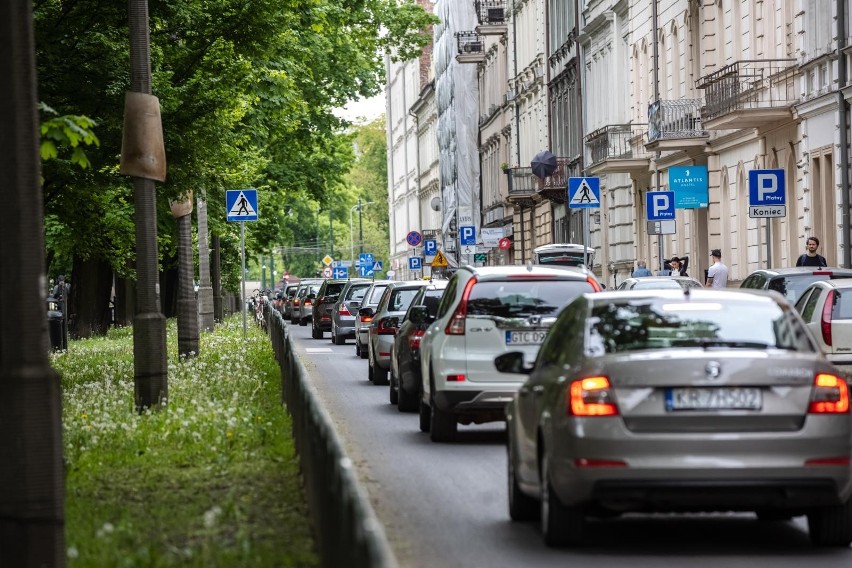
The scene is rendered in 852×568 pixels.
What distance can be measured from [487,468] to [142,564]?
255 inches

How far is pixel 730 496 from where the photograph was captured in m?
9.70

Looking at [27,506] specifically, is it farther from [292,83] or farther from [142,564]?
[292,83]

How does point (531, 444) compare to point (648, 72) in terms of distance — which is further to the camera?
point (648, 72)

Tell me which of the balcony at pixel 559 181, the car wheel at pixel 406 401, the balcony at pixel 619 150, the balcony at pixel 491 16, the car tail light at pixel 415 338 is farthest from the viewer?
the balcony at pixel 491 16

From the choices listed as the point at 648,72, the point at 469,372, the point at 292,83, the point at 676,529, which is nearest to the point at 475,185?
the point at 648,72

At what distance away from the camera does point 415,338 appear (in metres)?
20.5

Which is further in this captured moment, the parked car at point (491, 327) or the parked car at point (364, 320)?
the parked car at point (364, 320)

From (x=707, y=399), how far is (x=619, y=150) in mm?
45351

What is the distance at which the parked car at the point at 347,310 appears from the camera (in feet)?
149

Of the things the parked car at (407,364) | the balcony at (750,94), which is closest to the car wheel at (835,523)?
the parked car at (407,364)

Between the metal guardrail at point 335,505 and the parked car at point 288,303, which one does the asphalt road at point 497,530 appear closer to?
the metal guardrail at point 335,505

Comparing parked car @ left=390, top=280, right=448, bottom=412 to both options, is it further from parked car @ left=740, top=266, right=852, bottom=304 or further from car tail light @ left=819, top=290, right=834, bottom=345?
parked car @ left=740, top=266, right=852, bottom=304

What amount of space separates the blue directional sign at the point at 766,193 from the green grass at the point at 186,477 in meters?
9.26

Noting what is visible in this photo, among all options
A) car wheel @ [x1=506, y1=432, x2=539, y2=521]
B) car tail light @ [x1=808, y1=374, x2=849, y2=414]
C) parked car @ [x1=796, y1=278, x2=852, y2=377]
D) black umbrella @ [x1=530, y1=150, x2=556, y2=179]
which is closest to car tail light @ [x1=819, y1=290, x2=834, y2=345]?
parked car @ [x1=796, y1=278, x2=852, y2=377]
